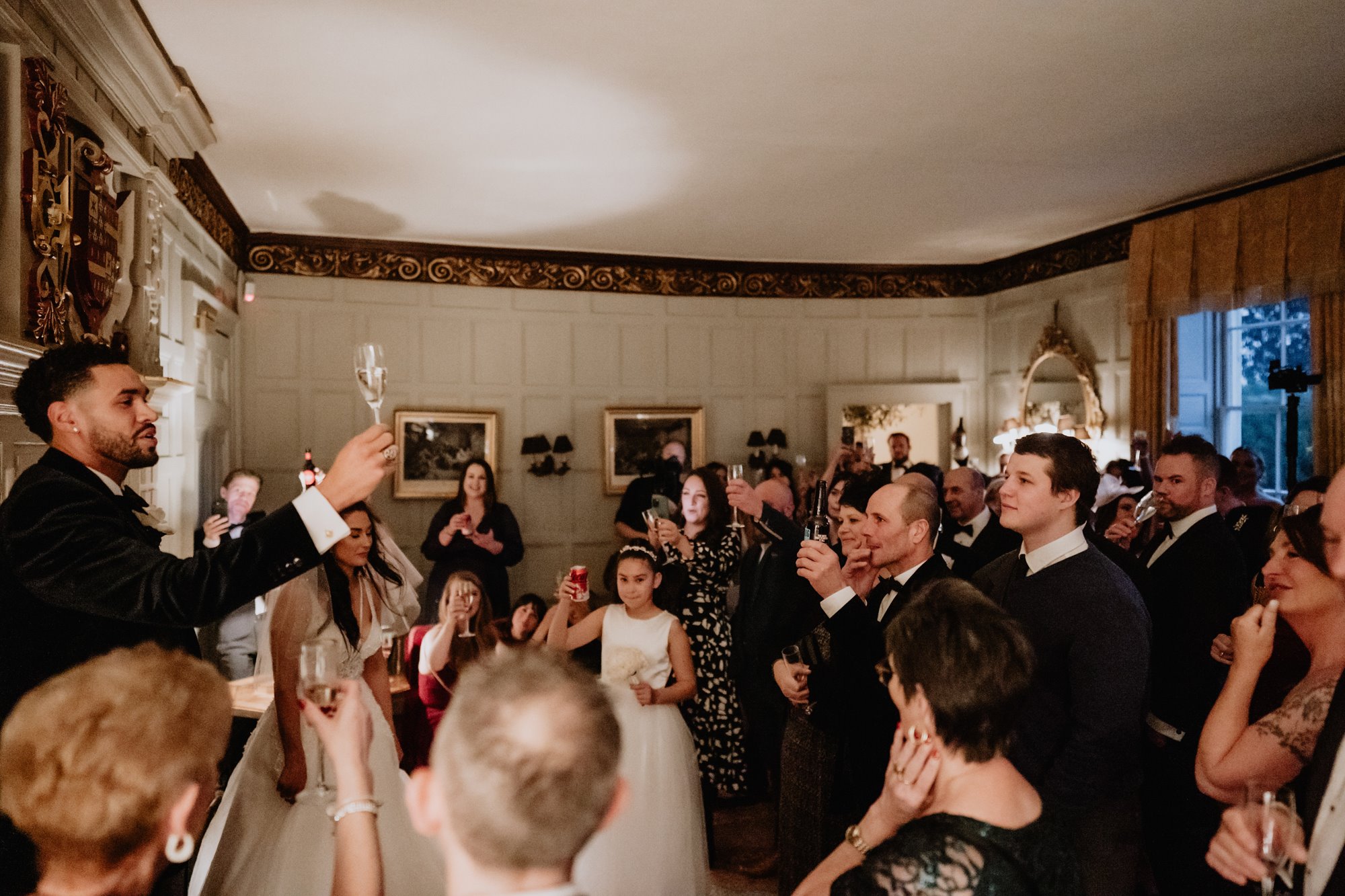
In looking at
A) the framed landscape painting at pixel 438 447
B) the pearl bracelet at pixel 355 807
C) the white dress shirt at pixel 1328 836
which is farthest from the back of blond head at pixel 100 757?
the framed landscape painting at pixel 438 447

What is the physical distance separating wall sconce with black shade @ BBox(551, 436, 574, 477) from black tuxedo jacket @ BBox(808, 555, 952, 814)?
5.66 m

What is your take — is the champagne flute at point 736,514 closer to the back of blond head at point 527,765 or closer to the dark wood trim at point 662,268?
the back of blond head at point 527,765

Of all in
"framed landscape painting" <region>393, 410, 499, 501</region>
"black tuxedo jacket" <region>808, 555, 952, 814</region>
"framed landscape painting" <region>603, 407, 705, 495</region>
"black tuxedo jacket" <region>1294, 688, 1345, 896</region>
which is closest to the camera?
"black tuxedo jacket" <region>1294, 688, 1345, 896</region>

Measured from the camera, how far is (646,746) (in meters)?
3.49

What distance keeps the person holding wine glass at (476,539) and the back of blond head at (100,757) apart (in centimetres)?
522

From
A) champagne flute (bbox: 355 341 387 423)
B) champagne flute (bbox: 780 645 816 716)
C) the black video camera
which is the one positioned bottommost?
champagne flute (bbox: 780 645 816 716)

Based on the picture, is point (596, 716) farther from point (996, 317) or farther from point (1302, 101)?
point (996, 317)

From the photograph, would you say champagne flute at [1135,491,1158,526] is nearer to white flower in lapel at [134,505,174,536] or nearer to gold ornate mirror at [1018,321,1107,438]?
gold ornate mirror at [1018,321,1107,438]

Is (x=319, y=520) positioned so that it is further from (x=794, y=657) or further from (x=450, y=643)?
(x=450, y=643)

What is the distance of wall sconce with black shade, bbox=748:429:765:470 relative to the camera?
28.4ft

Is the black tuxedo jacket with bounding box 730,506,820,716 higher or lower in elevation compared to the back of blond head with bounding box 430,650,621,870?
lower

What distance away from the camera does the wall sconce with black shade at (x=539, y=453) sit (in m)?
8.05

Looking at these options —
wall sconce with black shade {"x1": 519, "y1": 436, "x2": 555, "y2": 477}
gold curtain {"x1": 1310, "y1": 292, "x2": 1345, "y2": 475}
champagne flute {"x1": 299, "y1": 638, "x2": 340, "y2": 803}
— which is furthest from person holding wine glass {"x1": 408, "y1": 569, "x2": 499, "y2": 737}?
gold curtain {"x1": 1310, "y1": 292, "x2": 1345, "y2": 475}

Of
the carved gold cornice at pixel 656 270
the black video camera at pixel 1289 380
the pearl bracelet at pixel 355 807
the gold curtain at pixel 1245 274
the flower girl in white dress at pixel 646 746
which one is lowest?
the flower girl in white dress at pixel 646 746
